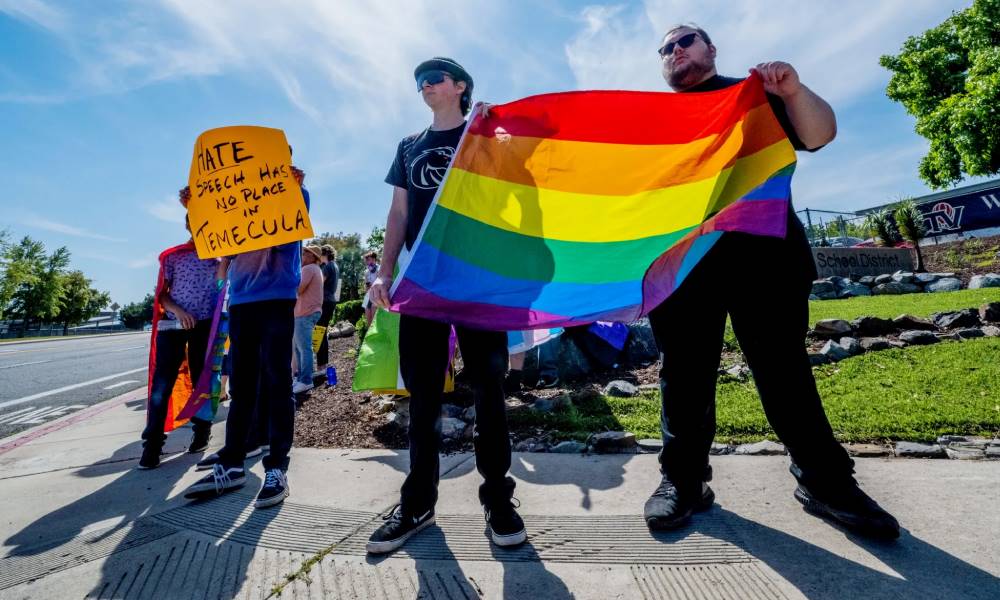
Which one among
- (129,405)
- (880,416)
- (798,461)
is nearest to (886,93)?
(880,416)

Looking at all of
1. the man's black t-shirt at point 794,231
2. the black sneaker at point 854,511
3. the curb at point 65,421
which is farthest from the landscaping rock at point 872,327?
the curb at point 65,421

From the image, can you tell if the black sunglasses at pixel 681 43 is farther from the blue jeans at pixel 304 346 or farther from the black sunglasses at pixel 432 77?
the blue jeans at pixel 304 346

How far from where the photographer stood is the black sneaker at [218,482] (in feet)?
8.66

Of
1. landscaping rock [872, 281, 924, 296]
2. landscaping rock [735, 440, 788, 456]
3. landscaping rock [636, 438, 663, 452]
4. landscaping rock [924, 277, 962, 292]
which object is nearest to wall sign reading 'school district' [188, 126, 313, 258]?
landscaping rock [636, 438, 663, 452]

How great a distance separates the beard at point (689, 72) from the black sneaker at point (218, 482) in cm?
314

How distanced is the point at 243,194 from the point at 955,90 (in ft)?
100

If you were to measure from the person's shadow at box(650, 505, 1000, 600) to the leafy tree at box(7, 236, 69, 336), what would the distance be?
70.8 m

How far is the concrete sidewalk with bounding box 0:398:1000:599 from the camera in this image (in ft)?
5.12

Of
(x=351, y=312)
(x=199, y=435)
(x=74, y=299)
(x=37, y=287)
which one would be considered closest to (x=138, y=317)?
(x=74, y=299)

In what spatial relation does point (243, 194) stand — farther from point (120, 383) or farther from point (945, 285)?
point (945, 285)

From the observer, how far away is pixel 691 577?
5.23ft

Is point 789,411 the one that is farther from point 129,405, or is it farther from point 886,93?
point 886,93

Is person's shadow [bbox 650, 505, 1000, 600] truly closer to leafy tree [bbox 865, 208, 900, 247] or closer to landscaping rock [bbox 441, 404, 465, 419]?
landscaping rock [bbox 441, 404, 465, 419]

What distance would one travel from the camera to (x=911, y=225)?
14141 mm
